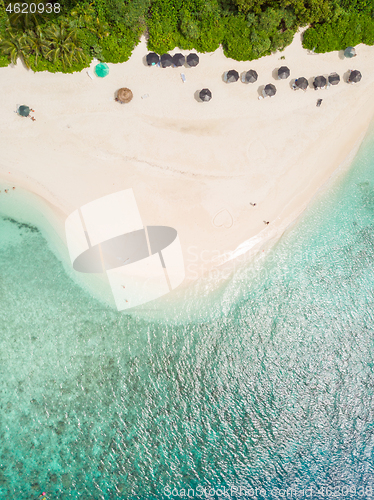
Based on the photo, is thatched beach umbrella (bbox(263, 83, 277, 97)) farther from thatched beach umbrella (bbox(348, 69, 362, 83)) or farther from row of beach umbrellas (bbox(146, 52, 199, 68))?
thatched beach umbrella (bbox(348, 69, 362, 83))

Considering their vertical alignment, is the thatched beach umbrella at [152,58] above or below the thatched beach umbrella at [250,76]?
above

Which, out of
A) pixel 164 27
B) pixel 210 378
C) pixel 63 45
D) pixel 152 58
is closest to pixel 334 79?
pixel 164 27

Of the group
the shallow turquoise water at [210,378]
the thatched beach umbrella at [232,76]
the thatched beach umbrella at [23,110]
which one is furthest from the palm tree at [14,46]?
the thatched beach umbrella at [232,76]

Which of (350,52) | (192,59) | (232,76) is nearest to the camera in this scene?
(192,59)

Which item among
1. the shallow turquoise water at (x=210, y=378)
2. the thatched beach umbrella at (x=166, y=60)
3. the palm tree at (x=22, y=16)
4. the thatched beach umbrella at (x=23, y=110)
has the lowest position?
the shallow turquoise water at (x=210, y=378)

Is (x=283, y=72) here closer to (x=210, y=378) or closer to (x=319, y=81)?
(x=319, y=81)

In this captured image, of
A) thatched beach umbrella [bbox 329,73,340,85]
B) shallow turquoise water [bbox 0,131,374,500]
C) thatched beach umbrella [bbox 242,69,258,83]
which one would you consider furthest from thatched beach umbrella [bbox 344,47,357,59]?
thatched beach umbrella [bbox 242,69,258,83]

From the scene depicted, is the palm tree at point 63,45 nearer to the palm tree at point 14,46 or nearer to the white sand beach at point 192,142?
the white sand beach at point 192,142
